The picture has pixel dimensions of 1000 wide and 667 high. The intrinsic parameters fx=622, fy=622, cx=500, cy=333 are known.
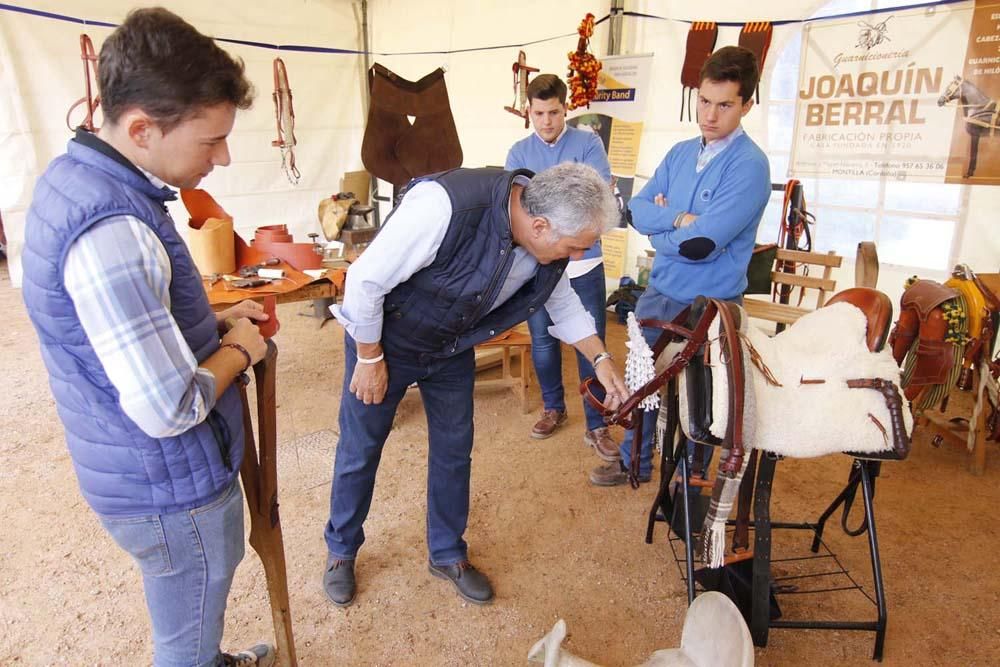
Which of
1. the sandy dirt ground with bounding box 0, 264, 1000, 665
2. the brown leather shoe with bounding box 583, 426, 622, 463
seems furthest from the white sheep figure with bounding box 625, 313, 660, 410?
the brown leather shoe with bounding box 583, 426, 622, 463

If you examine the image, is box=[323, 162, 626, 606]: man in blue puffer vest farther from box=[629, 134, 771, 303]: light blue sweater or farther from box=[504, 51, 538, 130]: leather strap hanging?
box=[504, 51, 538, 130]: leather strap hanging

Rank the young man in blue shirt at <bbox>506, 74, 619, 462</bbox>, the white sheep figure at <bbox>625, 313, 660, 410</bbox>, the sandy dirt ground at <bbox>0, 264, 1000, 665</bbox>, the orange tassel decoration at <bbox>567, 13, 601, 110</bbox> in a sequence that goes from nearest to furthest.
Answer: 1. the white sheep figure at <bbox>625, 313, 660, 410</bbox>
2. the sandy dirt ground at <bbox>0, 264, 1000, 665</bbox>
3. the young man in blue shirt at <bbox>506, 74, 619, 462</bbox>
4. the orange tassel decoration at <bbox>567, 13, 601, 110</bbox>

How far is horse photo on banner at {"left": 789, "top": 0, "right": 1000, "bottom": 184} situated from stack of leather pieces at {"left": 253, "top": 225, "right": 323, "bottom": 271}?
10.0 feet

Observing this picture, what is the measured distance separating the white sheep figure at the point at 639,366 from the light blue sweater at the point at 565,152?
1.20 m

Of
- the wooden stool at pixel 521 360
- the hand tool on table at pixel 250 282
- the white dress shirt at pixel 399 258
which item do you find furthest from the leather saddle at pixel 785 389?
the hand tool on table at pixel 250 282

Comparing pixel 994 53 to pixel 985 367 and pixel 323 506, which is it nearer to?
pixel 985 367

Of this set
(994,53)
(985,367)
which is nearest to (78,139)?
(985,367)

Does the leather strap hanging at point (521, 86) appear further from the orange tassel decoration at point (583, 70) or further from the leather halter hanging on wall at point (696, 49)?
the leather halter hanging on wall at point (696, 49)

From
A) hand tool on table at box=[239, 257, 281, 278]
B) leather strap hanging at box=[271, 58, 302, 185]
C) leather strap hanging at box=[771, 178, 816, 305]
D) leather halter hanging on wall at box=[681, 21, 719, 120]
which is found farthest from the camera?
leather strap hanging at box=[271, 58, 302, 185]

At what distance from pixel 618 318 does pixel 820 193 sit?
1680 mm

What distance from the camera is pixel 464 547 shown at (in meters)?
2.13

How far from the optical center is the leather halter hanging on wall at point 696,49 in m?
4.00

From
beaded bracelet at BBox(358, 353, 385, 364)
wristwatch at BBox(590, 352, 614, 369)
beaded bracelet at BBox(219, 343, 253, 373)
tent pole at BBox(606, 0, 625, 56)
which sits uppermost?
Answer: tent pole at BBox(606, 0, 625, 56)

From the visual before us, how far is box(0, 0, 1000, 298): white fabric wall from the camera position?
4.28 m
